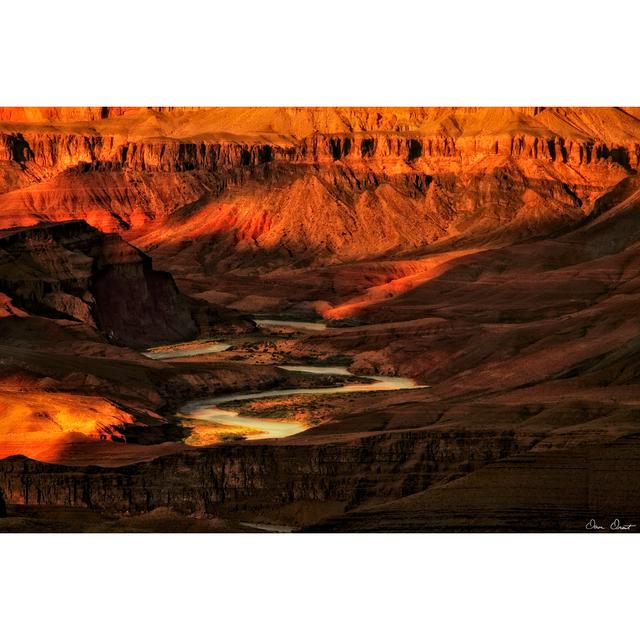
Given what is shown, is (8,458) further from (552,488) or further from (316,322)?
(316,322)

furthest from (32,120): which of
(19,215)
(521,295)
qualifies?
(521,295)

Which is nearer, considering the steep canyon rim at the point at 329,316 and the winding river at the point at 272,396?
the steep canyon rim at the point at 329,316
